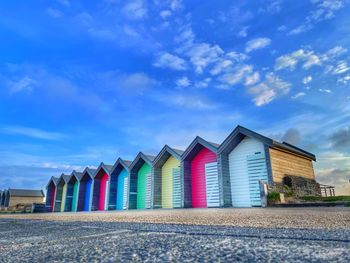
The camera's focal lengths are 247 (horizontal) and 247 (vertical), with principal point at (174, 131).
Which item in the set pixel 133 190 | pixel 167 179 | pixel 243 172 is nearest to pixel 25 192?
pixel 133 190

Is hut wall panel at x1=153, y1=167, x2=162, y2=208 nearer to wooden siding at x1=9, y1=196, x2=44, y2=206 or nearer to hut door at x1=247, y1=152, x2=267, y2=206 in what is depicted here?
hut door at x1=247, y1=152, x2=267, y2=206

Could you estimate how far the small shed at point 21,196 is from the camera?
163ft

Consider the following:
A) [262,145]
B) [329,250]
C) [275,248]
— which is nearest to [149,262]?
[275,248]

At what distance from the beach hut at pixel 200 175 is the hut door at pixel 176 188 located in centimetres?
124

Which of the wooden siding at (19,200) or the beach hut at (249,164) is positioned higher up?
the beach hut at (249,164)

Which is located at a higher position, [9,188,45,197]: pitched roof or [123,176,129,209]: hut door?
[9,188,45,197]: pitched roof

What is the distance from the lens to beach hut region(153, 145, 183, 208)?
18312mm

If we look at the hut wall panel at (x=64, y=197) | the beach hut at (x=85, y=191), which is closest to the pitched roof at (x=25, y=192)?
the hut wall panel at (x=64, y=197)

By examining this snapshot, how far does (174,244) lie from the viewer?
1.75m

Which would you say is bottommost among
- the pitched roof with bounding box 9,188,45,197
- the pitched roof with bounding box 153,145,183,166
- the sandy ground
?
the sandy ground

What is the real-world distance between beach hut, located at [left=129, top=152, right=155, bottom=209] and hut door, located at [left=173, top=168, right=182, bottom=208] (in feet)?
Answer: 8.38

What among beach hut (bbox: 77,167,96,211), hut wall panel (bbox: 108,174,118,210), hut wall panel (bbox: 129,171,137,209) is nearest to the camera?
hut wall panel (bbox: 129,171,137,209)

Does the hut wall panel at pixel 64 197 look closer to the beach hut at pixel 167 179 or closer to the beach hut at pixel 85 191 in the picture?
the beach hut at pixel 85 191

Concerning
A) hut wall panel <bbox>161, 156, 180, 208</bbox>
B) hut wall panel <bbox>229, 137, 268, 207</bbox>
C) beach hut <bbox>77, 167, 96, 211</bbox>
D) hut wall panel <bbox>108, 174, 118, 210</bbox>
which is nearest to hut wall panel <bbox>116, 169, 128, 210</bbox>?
hut wall panel <bbox>108, 174, 118, 210</bbox>
